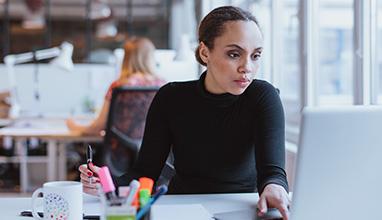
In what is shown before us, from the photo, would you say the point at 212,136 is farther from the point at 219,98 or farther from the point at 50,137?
the point at 50,137

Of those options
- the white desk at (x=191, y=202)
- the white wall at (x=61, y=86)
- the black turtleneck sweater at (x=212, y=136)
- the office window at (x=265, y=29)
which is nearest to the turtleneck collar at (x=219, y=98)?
the black turtleneck sweater at (x=212, y=136)

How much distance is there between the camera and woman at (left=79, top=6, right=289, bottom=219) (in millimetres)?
1451

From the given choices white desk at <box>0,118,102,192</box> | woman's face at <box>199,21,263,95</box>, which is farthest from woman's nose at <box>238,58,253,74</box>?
white desk at <box>0,118,102,192</box>

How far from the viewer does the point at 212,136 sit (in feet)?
5.22

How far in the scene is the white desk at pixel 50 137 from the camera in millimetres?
3637

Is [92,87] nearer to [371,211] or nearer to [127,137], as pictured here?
[127,137]

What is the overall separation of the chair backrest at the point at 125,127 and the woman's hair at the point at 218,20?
59.2 inches

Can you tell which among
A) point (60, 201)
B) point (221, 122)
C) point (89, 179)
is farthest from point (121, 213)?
point (221, 122)

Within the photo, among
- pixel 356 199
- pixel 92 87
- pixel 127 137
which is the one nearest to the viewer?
pixel 356 199

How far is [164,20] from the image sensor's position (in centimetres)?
896

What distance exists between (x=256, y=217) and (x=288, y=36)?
2695mm

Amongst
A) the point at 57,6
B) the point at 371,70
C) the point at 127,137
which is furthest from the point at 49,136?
the point at 57,6

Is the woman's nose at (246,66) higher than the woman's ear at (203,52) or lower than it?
lower

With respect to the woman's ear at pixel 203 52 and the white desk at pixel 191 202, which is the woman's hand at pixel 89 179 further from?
the woman's ear at pixel 203 52
